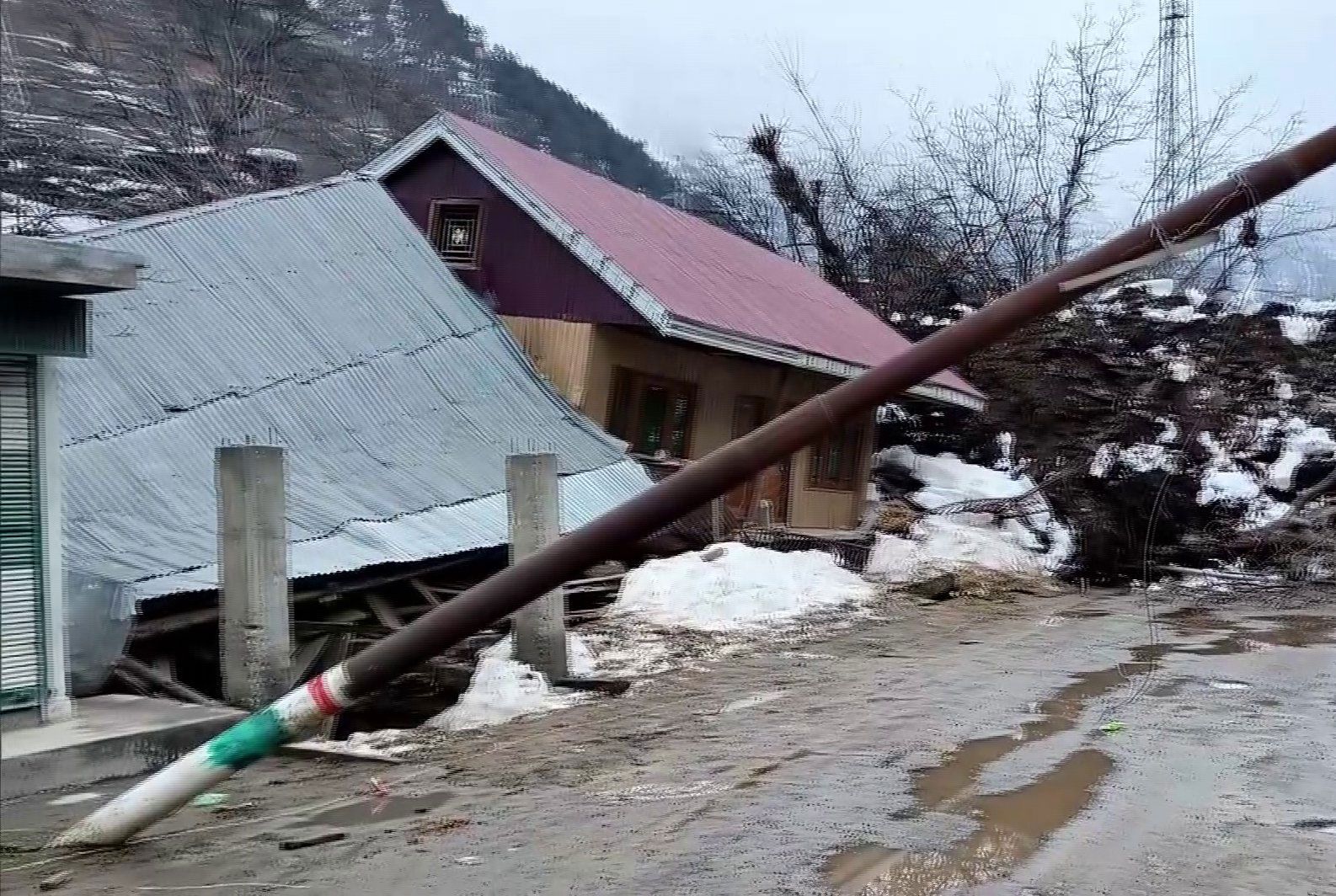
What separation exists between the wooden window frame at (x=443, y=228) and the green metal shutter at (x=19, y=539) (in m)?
9.23

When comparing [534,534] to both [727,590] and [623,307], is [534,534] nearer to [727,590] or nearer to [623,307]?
[727,590]

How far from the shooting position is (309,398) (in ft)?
40.0

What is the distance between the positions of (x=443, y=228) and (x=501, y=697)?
30.6 ft

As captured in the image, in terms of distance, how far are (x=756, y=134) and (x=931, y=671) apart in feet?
66.4

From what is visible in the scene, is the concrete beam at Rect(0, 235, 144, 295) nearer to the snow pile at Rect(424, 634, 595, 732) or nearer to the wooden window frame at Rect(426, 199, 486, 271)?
the snow pile at Rect(424, 634, 595, 732)

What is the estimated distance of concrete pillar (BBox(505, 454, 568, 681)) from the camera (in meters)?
9.55

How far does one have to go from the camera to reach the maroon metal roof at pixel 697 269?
16156 mm

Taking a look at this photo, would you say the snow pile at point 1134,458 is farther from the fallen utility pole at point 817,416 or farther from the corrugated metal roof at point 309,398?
the fallen utility pole at point 817,416

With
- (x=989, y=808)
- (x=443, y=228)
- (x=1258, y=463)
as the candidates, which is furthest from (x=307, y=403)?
(x=1258, y=463)

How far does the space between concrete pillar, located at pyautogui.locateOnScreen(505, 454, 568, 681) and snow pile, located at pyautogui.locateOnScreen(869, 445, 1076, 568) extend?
726 cm

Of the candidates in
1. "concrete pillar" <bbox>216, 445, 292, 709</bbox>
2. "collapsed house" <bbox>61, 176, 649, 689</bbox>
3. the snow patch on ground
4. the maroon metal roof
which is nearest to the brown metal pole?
"concrete pillar" <bbox>216, 445, 292, 709</bbox>

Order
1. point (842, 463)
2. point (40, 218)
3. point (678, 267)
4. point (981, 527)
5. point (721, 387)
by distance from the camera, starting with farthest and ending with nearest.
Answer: point (842, 463), point (40, 218), point (981, 527), point (721, 387), point (678, 267)

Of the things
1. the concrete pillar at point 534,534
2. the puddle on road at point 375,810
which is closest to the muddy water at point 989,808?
the puddle on road at point 375,810

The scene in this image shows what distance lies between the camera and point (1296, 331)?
18.9m
